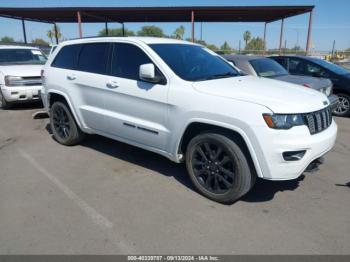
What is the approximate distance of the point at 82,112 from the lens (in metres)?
4.86

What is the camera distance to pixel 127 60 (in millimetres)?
4203

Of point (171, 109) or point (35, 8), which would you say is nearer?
point (171, 109)

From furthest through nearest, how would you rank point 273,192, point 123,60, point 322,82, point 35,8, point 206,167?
point 35,8 → point 322,82 → point 123,60 → point 273,192 → point 206,167

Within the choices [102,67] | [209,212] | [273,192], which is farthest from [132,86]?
[273,192]

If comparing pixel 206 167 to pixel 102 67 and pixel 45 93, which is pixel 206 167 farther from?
pixel 45 93

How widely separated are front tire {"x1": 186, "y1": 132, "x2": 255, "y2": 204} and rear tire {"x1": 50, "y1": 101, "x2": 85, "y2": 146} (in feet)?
8.10

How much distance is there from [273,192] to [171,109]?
64.5 inches

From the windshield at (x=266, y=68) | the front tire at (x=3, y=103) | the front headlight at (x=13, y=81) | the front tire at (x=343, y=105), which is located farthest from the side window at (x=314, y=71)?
the front tire at (x=3, y=103)

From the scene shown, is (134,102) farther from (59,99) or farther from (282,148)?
(59,99)

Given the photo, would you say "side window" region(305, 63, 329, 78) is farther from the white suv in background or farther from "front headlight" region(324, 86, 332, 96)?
the white suv in background

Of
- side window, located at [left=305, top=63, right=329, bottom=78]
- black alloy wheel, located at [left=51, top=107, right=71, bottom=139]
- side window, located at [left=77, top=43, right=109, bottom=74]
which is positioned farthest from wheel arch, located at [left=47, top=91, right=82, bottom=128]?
side window, located at [left=305, top=63, right=329, bottom=78]

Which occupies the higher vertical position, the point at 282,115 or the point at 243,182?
the point at 282,115

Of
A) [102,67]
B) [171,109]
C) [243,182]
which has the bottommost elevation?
[243,182]

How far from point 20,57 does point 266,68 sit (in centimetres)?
731
